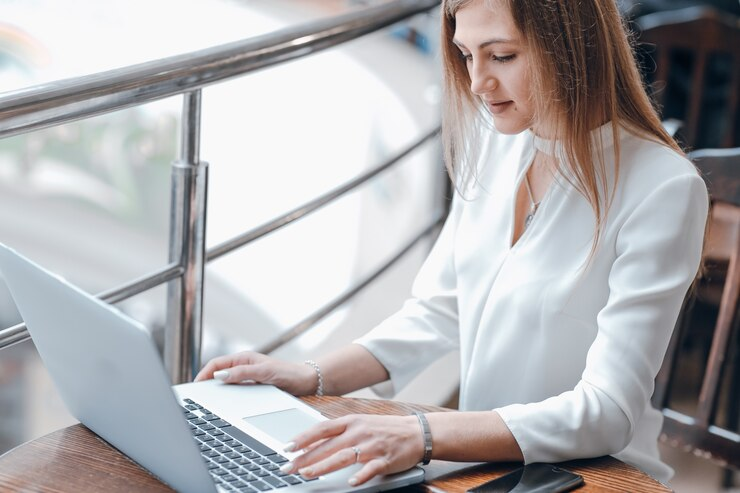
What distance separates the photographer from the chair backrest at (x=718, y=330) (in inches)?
56.3

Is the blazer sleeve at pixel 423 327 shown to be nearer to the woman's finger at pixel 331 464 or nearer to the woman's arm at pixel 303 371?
the woman's arm at pixel 303 371

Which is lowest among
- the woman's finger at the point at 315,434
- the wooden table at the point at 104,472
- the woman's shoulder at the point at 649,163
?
the wooden table at the point at 104,472

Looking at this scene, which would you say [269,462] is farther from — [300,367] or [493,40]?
→ [493,40]

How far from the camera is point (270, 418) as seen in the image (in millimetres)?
981

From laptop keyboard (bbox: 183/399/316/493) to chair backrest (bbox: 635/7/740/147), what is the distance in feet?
6.10

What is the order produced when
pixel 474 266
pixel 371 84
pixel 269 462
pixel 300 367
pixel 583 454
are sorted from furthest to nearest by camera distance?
pixel 371 84, pixel 474 266, pixel 300 367, pixel 583 454, pixel 269 462

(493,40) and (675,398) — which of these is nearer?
(493,40)

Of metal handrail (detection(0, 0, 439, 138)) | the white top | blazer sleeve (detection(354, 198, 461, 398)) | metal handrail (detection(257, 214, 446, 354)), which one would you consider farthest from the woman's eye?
metal handrail (detection(257, 214, 446, 354))

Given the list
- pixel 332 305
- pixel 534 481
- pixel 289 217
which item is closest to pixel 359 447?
pixel 534 481

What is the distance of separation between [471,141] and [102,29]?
25.4 feet

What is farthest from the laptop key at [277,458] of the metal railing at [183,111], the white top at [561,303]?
the metal railing at [183,111]

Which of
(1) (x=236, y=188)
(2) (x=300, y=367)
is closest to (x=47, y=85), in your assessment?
(2) (x=300, y=367)

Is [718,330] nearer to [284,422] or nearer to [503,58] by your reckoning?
[503,58]

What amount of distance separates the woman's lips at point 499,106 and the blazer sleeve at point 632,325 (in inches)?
7.5
